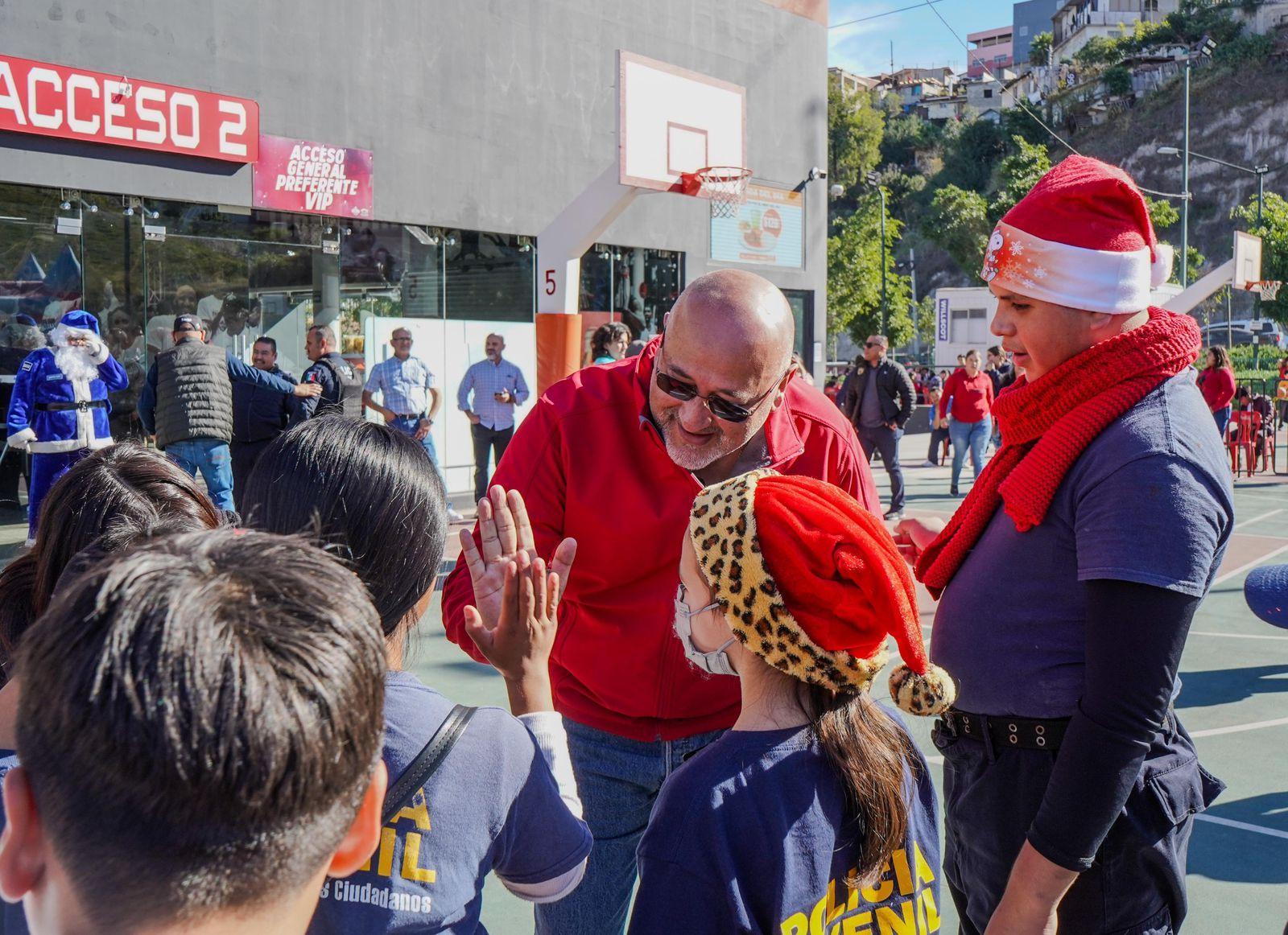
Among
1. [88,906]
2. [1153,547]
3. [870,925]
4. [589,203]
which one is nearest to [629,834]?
[870,925]

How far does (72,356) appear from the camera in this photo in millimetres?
8695

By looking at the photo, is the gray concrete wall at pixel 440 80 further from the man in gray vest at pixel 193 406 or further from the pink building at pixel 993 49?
the pink building at pixel 993 49

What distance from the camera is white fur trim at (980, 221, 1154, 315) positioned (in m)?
1.97

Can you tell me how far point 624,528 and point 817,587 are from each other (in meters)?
0.72

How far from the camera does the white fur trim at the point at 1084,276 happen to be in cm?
197

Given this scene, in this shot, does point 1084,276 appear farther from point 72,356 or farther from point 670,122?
point 670,122

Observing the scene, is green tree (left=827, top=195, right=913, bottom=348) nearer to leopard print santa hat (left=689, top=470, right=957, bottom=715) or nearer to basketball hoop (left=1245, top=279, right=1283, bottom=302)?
basketball hoop (left=1245, top=279, right=1283, bottom=302)

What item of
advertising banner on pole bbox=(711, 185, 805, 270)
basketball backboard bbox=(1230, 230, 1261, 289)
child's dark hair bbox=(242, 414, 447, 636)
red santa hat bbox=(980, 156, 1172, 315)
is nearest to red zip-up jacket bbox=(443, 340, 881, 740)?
child's dark hair bbox=(242, 414, 447, 636)

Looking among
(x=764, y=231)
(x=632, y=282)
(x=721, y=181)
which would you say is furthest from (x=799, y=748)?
(x=764, y=231)

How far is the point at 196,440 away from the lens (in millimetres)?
8656

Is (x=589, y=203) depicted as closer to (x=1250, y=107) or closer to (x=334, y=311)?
(x=334, y=311)

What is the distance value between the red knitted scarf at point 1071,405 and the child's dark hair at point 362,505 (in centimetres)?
102

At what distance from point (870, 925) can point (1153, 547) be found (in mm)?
732

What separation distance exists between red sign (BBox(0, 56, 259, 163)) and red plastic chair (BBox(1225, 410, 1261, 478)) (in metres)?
14.0
